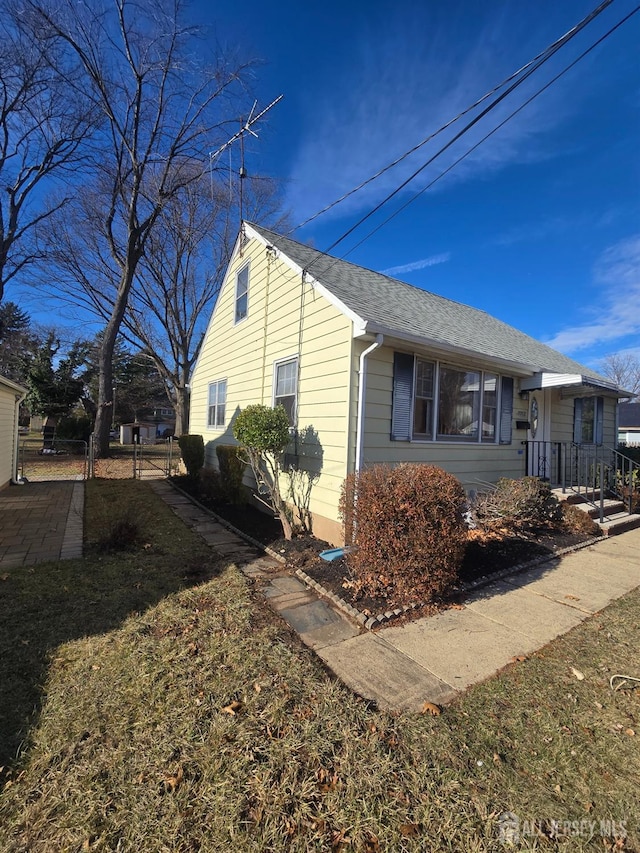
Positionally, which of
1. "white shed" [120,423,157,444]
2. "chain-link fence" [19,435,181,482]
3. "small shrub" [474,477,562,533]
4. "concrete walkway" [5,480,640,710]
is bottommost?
"concrete walkway" [5,480,640,710]

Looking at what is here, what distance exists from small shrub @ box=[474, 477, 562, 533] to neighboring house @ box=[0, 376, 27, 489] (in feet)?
33.4

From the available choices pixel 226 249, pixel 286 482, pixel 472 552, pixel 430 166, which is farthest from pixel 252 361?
pixel 226 249

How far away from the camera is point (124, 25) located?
11.9 meters

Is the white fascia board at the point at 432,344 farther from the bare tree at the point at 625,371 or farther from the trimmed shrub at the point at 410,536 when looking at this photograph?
the bare tree at the point at 625,371

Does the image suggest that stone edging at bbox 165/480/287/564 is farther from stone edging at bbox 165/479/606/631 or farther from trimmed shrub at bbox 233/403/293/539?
trimmed shrub at bbox 233/403/293/539

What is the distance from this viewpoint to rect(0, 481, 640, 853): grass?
5.47 ft

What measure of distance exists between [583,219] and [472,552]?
8.78 meters

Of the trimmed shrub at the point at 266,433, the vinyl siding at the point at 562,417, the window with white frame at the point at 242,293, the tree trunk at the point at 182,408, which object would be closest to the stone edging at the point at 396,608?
the trimmed shrub at the point at 266,433

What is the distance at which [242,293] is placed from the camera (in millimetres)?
9609

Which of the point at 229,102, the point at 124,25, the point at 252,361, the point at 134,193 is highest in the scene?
the point at 124,25

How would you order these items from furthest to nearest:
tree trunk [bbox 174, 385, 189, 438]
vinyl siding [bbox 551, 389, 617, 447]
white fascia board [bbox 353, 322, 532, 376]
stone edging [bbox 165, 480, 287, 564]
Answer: tree trunk [bbox 174, 385, 189, 438] → vinyl siding [bbox 551, 389, 617, 447] → stone edging [bbox 165, 480, 287, 564] → white fascia board [bbox 353, 322, 532, 376]

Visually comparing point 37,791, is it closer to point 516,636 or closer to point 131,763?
point 131,763

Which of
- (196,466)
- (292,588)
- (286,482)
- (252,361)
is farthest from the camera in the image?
(196,466)

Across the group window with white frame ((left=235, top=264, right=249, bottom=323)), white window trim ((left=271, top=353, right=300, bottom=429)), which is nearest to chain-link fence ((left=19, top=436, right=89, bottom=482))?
window with white frame ((left=235, top=264, right=249, bottom=323))
